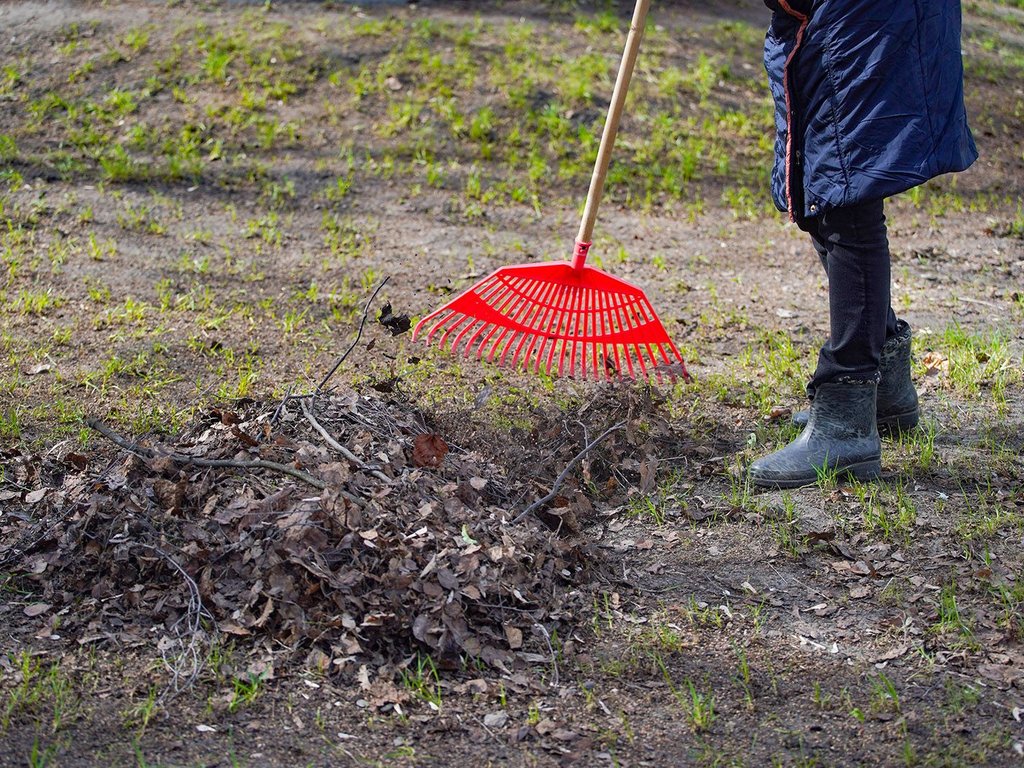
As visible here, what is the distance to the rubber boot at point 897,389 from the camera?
3670 mm

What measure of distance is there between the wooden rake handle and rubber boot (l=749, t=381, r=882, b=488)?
98cm

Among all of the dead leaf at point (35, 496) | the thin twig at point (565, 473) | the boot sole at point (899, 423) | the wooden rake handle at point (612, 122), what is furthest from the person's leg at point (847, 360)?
the dead leaf at point (35, 496)

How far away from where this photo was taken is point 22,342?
4.60m

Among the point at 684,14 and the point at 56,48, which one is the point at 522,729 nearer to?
the point at 56,48

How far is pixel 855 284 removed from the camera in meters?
3.29

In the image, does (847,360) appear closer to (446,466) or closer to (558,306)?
(558,306)

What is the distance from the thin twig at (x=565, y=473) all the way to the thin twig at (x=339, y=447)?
414mm

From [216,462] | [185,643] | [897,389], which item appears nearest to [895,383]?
[897,389]

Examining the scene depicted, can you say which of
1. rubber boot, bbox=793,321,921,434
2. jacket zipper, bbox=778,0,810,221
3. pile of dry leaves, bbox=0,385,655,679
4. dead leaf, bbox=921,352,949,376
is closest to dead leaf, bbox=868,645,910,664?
pile of dry leaves, bbox=0,385,655,679

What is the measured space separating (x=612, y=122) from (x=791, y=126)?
2.39 feet

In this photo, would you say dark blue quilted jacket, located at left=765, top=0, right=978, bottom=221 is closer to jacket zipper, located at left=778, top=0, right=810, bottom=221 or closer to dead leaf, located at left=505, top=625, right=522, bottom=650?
jacket zipper, located at left=778, top=0, right=810, bottom=221

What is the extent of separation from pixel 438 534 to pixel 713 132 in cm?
511

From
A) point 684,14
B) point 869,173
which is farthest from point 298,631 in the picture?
point 684,14

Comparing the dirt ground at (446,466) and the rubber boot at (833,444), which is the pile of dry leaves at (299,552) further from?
the rubber boot at (833,444)
